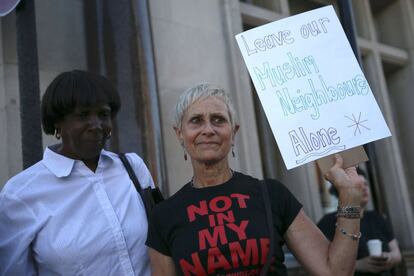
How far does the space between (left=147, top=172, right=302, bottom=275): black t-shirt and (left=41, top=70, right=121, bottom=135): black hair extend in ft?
1.76

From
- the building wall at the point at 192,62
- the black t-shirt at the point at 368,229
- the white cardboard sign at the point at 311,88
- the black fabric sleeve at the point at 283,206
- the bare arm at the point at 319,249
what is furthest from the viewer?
the building wall at the point at 192,62

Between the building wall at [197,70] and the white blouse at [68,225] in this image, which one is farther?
the building wall at [197,70]

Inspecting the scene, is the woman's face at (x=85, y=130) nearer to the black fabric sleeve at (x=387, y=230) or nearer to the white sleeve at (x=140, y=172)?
the white sleeve at (x=140, y=172)

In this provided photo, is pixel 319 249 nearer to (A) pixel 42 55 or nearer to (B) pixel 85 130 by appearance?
(B) pixel 85 130

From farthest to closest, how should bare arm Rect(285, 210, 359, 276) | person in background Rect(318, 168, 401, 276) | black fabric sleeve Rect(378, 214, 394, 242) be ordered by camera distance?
black fabric sleeve Rect(378, 214, 394, 242), person in background Rect(318, 168, 401, 276), bare arm Rect(285, 210, 359, 276)

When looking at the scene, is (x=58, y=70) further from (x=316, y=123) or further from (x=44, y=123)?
(x=316, y=123)

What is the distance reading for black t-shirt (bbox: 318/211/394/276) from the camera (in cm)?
379

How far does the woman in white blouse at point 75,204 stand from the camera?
211cm

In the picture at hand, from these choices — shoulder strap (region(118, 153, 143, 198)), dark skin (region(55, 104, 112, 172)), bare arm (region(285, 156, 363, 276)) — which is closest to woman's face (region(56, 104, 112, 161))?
dark skin (region(55, 104, 112, 172))

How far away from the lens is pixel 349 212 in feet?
6.46

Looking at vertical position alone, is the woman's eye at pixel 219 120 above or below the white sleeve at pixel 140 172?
above

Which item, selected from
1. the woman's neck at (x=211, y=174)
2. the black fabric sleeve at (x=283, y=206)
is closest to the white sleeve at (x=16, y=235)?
the woman's neck at (x=211, y=174)

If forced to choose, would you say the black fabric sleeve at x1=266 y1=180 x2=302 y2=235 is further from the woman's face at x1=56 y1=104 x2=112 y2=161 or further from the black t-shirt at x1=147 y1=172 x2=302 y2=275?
the woman's face at x1=56 y1=104 x2=112 y2=161

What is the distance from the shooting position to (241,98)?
5062mm
